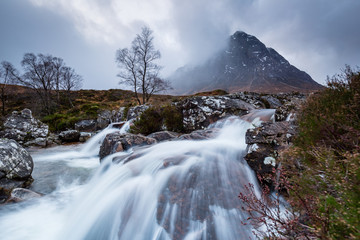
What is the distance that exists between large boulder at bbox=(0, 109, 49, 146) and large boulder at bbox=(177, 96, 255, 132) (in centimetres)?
1228

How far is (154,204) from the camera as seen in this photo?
3121mm

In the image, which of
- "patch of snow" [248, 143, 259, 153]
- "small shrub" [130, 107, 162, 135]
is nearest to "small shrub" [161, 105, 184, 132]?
"small shrub" [130, 107, 162, 135]

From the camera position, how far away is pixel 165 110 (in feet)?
33.5

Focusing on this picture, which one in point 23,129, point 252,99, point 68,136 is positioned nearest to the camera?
point 252,99

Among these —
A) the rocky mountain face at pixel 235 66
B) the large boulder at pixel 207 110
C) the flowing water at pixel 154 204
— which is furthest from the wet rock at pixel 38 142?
the rocky mountain face at pixel 235 66

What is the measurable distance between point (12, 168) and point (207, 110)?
852 centimetres

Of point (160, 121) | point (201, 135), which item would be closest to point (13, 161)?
point (201, 135)

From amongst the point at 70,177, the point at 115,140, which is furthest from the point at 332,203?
the point at 70,177

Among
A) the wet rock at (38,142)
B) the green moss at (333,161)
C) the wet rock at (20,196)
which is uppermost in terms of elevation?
the green moss at (333,161)

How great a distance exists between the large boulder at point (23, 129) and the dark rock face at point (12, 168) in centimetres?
948

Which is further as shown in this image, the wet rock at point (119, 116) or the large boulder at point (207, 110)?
the wet rock at point (119, 116)

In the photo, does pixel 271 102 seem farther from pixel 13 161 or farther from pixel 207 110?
pixel 13 161

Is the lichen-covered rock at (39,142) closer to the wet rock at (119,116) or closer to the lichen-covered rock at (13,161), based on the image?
the wet rock at (119,116)

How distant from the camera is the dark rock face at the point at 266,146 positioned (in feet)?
12.3
